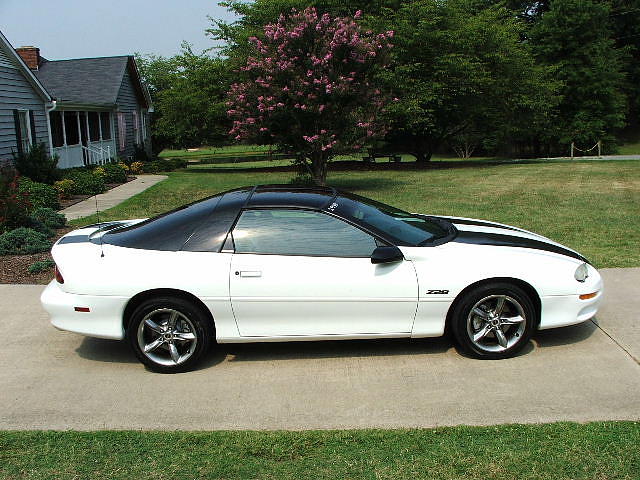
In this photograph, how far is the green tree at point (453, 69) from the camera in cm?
2689

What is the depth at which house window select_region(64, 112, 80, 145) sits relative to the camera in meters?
26.6

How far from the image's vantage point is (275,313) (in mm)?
4691

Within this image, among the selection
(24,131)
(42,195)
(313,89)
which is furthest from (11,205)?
(24,131)

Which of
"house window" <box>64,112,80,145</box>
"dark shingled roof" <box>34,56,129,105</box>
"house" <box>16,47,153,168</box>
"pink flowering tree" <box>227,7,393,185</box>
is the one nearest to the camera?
"pink flowering tree" <box>227,7,393,185</box>

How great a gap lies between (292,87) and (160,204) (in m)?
4.48

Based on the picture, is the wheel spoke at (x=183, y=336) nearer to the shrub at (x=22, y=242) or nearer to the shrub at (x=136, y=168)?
the shrub at (x=22, y=242)

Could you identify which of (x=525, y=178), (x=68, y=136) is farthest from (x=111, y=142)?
(x=525, y=178)

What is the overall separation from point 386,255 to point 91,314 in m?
2.31

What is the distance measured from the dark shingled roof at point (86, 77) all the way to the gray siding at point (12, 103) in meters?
5.15

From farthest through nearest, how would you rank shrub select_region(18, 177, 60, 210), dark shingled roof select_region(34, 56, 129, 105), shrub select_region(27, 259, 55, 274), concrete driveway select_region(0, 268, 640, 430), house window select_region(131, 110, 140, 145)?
house window select_region(131, 110, 140, 145) < dark shingled roof select_region(34, 56, 129, 105) < shrub select_region(18, 177, 60, 210) < shrub select_region(27, 259, 55, 274) < concrete driveway select_region(0, 268, 640, 430)

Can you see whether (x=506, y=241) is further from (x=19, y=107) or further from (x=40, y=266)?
(x=19, y=107)

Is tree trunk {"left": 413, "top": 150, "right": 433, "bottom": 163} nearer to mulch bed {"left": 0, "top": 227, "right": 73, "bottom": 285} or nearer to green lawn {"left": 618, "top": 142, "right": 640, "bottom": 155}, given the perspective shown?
green lawn {"left": 618, "top": 142, "right": 640, "bottom": 155}

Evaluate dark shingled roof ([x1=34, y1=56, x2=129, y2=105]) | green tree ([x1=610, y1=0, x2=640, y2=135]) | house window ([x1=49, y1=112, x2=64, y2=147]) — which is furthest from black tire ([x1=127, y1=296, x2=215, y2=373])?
green tree ([x1=610, y1=0, x2=640, y2=135])

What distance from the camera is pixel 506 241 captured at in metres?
5.15
